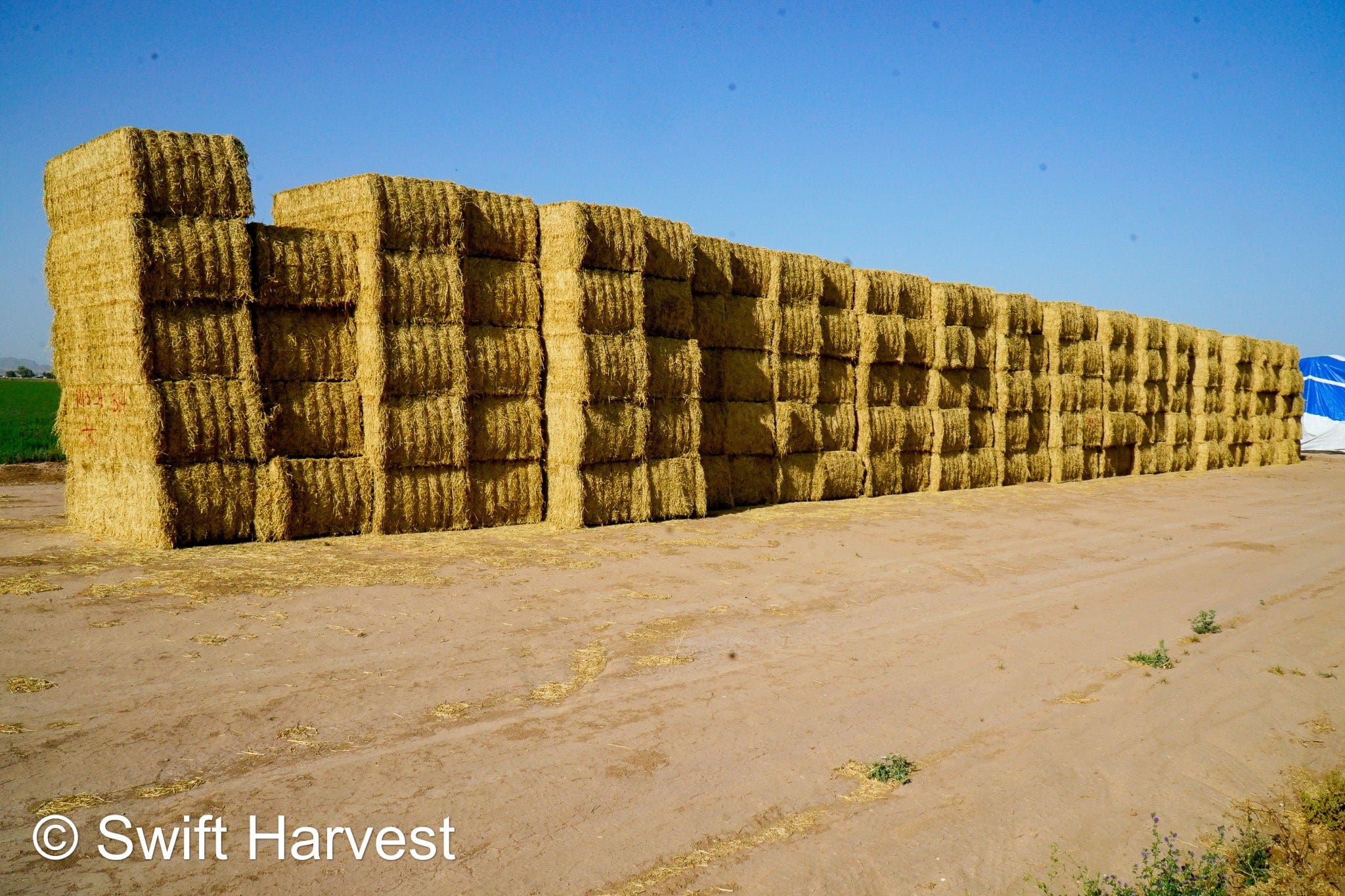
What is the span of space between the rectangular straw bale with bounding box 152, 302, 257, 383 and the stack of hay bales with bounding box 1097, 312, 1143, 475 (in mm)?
21641

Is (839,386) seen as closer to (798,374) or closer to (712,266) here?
(798,374)

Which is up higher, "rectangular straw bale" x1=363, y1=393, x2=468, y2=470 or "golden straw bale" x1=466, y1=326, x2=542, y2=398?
"golden straw bale" x1=466, y1=326, x2=542, y2=398

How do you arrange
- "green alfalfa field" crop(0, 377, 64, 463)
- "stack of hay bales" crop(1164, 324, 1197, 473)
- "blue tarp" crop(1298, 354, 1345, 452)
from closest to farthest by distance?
"green alfalfa field" crop(0, 377, 64, 463)
"stack of hay bales" crop(1164, 324, 1197, 473)
"blue tarp" crop(1298, 354, 1345, 452)

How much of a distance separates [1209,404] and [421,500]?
88.8ft

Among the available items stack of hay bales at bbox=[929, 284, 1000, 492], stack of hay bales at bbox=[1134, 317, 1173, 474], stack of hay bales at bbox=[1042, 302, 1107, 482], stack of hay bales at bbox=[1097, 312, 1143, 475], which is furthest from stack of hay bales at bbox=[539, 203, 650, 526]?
stack of hay bales at bbox=[1134, 317, 1173, 474]

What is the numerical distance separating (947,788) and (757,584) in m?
4.73

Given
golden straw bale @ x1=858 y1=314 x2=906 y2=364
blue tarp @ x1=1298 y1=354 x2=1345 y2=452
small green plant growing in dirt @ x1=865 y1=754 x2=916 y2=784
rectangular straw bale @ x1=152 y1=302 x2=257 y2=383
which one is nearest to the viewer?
small green plant growing in dirt @ x1=865 y1=754 x2=916 y2=784

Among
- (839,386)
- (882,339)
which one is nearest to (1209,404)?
(882,339)

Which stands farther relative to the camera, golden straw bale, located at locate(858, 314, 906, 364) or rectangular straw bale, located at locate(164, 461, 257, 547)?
golden straw bale, located at locate(858, 314, 906, 364)

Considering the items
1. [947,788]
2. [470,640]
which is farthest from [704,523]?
[947,788]

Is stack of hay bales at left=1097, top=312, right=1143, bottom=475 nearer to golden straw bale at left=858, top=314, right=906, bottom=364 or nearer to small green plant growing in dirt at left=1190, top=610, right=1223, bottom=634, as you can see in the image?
golden straw bale at left=858, top=314, right=906, bottom=364

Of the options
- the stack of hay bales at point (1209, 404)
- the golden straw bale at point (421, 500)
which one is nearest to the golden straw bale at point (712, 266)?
the golden straw bale at point (421, 500)

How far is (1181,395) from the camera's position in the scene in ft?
92.6

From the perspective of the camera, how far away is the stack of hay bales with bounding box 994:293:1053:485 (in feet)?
70.8
